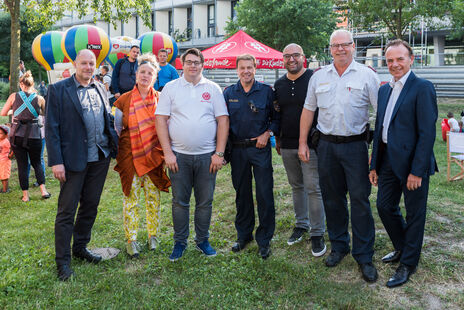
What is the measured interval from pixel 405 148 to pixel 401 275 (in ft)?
3.79

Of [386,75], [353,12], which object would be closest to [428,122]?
[353,12]

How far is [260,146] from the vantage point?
438 cm

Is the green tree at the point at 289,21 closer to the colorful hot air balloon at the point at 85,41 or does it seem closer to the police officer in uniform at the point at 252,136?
the colorful hot air balloon at the point at 85,41

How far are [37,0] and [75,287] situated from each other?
11.6m

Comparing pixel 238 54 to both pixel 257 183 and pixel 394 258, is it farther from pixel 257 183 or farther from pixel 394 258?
pixel 394 258

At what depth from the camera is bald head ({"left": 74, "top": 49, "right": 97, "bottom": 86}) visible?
3967 mm

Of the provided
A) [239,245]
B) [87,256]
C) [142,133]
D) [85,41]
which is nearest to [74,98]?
[142,133]

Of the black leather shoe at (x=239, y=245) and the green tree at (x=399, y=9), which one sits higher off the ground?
the green tree at (x=399, y=9)

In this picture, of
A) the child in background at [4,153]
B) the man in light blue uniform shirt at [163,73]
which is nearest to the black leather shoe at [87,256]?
the child in background at [4,153]

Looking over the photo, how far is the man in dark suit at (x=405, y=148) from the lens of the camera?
3535mm

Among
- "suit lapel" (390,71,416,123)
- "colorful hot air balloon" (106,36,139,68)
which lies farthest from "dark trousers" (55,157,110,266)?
"colorful hot air balloon" (106,36,139,68)

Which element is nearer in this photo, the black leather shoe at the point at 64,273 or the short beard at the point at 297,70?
the black leather shoe at the point at 64,273

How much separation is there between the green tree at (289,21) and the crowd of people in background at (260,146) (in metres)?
16.4

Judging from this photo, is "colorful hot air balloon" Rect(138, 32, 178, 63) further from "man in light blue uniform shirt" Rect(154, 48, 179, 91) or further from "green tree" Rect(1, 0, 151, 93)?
"man in light blue uniform shirt" Rect(154, 48, 179, 91)
